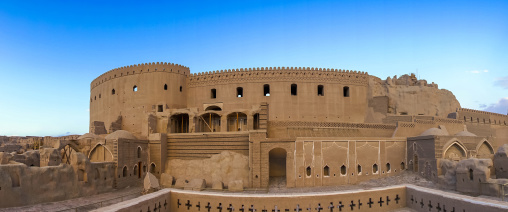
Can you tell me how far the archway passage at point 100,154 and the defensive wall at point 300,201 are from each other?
10.3 metres

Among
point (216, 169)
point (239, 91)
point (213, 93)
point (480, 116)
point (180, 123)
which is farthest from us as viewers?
point (480, 116)

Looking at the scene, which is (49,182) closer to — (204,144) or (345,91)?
(204,144)

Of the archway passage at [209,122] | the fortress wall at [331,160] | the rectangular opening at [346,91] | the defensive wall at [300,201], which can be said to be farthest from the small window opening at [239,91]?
the defensive wall at [300,201]

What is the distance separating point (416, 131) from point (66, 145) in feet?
88.5

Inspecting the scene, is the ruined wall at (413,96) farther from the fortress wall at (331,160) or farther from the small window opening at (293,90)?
the fortress wall at (331,160)

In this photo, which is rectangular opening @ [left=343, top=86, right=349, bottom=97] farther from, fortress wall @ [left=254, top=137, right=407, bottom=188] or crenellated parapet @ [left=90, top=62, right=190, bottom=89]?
crenellated parapet @ [left=90, top=62, right=190, bottom=89]

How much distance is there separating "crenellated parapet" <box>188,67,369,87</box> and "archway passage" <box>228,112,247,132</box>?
3667mm

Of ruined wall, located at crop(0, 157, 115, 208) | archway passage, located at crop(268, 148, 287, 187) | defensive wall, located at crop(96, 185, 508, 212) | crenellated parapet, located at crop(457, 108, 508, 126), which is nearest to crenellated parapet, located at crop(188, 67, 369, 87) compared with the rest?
archway passage, located at crop(268, 148, 287, 187)

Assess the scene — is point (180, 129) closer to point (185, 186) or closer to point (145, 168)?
point (145, 168)

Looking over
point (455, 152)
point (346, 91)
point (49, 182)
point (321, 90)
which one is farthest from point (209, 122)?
point (455, 152)

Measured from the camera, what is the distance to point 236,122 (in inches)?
1188

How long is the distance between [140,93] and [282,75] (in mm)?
13813

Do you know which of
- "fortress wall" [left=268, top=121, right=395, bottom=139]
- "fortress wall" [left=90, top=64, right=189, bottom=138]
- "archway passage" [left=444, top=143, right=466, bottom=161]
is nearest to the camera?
"archway passage" [left=444, top=143, right=466, bottom=161]

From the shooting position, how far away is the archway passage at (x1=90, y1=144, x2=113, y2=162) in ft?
72.1
